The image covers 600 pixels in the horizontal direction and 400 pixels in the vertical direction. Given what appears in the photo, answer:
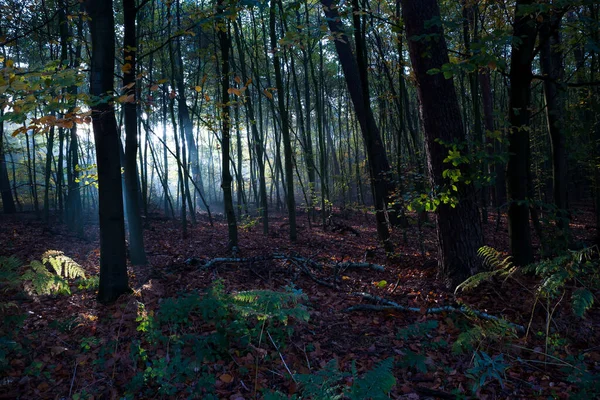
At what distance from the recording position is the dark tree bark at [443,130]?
5258 millimetres

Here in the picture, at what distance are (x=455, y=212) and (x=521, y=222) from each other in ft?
4.17

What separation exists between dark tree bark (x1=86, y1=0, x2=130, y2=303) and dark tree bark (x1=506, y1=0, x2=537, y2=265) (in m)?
5.58

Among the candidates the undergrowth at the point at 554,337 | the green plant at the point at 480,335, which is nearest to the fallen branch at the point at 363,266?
the undergrowth at the point at 554,337

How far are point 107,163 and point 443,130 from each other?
15.1 ft

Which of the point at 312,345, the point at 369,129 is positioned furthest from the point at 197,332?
the point at 369,129

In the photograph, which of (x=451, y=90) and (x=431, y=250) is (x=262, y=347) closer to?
(x=451, y=90)

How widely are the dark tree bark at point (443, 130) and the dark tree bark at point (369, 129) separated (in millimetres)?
1127

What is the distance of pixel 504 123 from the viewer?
523 cm

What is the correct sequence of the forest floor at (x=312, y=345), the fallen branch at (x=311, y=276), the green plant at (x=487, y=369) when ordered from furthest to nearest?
the fallen branch at (x=311, y=276) → the forest floor at (x=312, y=345) → the green plant at (x=487, y=369)

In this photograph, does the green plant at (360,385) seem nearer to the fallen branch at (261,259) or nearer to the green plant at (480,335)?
the green plant at (480,335)

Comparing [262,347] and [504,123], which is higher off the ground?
[504,123]

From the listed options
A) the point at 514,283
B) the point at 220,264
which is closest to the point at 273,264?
the point at 220,264

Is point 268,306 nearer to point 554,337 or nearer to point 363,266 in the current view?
point 554,337

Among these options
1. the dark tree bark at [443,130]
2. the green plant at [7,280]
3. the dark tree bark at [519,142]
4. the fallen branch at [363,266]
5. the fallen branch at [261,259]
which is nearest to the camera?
the green plant at [7,280]
